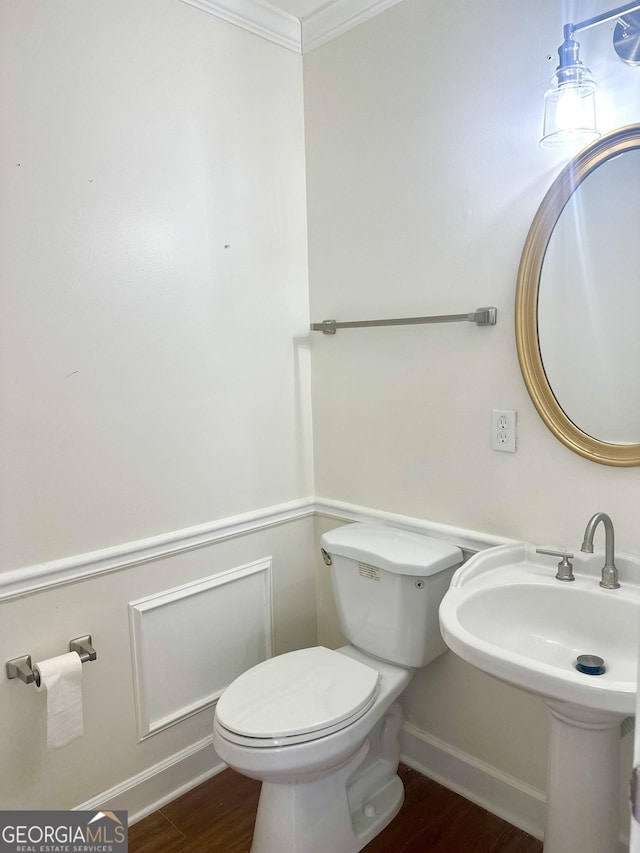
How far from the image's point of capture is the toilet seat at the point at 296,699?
144 centimetres

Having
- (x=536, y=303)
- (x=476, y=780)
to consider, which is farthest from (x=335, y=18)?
(x=476, y=780)

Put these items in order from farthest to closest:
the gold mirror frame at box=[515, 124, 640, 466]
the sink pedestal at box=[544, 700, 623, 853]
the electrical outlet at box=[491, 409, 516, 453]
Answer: the electrical outlet at box=[491, 409, 516, 453] → the gold mirror frame at box=[515, 124, 640, 466] → the sink pedestal at box=[544, 700, 623, 853]

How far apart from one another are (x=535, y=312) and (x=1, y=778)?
1.76m

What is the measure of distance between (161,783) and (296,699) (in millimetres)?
618

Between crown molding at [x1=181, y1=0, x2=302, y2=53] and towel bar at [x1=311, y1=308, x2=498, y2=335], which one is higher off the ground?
crown molding at [x1=181, y1=0, x2=302, y2=53]

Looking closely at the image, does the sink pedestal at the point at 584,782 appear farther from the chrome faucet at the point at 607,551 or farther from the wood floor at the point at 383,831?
the wood floor at the point at 383,831

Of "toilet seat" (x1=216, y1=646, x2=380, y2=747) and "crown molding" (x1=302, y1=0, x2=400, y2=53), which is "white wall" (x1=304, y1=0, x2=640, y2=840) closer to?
"crown molding" (x1=302, y1=0, x2=400, y2=53)

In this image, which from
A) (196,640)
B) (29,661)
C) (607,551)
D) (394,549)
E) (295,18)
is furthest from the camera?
(295,18)

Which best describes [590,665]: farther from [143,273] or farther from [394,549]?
[143,273]

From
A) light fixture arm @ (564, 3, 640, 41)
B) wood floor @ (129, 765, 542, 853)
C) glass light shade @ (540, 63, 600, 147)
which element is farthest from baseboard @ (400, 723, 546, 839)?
light fixture arm @ (564, 3, 640, 41)

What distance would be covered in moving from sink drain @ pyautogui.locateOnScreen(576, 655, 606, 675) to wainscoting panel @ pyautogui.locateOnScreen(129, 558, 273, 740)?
1066mm

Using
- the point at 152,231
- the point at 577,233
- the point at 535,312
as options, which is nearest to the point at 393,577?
the point at 535,312

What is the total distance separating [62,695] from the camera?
1.51 metres

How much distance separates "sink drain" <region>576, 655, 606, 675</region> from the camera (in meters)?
1.30
